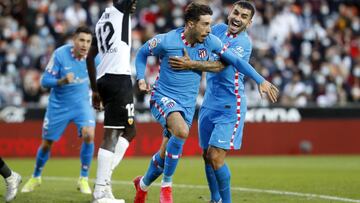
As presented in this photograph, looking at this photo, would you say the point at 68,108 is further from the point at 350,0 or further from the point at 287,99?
the point at 350,0

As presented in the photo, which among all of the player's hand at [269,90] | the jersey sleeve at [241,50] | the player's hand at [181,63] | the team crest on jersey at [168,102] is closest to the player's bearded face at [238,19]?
the jersey sleeve at [241,50]

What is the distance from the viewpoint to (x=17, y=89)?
22641 mm

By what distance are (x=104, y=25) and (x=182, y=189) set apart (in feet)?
11.1

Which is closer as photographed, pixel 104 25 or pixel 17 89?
pixel 104 25

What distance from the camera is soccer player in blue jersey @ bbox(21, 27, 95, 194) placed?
1275cm

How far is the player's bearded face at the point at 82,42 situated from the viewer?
12773 mm

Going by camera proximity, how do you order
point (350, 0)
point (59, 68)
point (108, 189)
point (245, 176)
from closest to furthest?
1. point (108, 189)
2. point (59, 68)
3. point (245, 176)
4. point (350, 0)

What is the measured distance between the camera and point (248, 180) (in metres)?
14.3

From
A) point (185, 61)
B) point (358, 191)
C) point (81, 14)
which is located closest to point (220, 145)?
point (185, 61)

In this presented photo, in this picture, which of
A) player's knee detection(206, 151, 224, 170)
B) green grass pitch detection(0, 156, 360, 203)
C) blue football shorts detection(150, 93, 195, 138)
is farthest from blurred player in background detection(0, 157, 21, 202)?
player's knee detection(206, 151, 224, 170)

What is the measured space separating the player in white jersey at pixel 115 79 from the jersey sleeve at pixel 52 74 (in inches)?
104

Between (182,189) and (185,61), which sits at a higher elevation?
(185,61)

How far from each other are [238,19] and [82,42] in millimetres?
3660

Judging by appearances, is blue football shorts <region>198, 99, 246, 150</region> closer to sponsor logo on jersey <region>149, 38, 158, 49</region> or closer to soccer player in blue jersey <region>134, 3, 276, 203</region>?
soccer player in blue jersey <region>134, 3, 276, 203</region>
